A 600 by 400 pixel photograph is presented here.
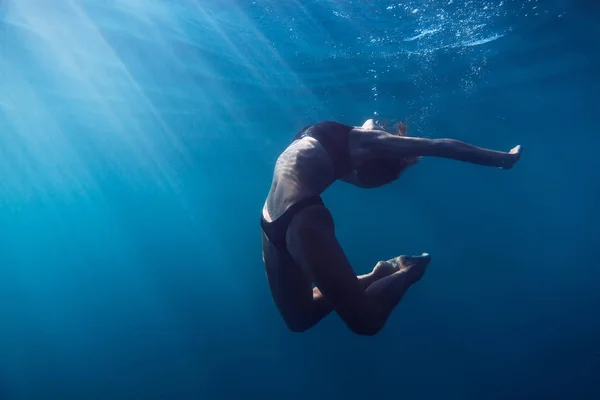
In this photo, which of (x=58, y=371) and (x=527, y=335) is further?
(x=58, y=371)

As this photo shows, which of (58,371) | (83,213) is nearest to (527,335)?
(58,371)

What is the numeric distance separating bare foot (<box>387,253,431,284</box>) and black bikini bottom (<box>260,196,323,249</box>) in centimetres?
112

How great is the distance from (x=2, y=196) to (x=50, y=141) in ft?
68.8

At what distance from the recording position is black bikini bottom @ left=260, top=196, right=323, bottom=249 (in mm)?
3683

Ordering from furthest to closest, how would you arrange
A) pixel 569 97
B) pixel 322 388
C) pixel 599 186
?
pixel 599 186
pixel 569 97
pixel 322 388

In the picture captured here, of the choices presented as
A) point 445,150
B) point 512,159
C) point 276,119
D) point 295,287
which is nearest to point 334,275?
point 295,287

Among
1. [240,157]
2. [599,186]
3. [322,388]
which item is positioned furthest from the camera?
[599,186]

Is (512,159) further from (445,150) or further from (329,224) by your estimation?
(329,224)

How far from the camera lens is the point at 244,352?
25.4 metres

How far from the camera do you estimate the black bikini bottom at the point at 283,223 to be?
145 inches

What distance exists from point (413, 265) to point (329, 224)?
108 centimetres

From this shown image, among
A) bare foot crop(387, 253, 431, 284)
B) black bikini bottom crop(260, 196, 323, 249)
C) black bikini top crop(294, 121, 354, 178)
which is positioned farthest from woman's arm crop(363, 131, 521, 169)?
bare foot crop(387, 253, 431, 284)

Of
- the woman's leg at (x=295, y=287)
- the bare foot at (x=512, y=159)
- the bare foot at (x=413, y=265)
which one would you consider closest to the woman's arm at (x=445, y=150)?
the bare foot at (x=512, y=159)

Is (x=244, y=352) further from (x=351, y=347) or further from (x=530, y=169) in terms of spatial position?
(x=530, y=169)
